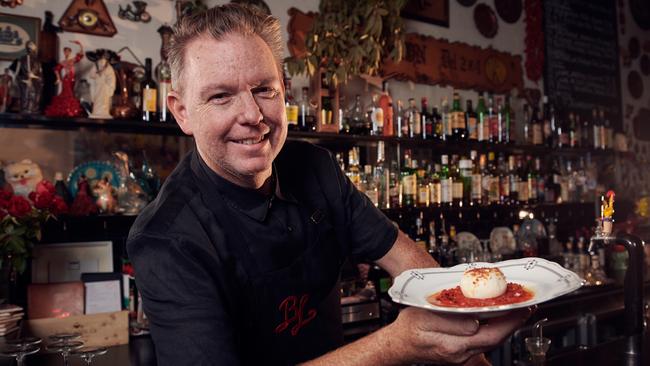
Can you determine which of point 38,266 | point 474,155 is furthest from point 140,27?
point 474,155

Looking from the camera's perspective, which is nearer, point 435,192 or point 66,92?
point 66,92

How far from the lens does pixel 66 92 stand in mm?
2490

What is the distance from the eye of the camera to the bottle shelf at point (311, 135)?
2394 millimetres

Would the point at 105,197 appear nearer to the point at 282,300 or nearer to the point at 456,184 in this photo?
the point at 282,300

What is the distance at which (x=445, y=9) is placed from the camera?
163 inches

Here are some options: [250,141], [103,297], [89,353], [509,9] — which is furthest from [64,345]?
[509,9]

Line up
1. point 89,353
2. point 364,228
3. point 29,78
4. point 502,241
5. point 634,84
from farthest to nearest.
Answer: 1. point 634,84
2. point 502,241
3. point 29,78
4. point 89,353
5. point 364,228

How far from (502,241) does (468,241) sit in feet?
1.34

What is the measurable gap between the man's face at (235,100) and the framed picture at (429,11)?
2807mm

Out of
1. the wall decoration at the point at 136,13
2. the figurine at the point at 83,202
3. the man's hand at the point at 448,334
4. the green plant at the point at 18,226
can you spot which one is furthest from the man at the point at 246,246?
the wall decoration at the point at 136,13

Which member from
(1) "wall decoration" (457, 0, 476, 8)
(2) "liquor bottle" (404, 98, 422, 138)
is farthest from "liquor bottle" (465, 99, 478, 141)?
(1) "wall decoration" (457, 0, 476, 8)

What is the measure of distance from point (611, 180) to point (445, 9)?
252 centimetres

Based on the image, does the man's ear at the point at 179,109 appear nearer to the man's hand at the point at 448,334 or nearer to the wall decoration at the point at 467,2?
the man's hand at the point at 448,334

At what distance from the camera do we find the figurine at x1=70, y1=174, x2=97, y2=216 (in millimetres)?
2479
